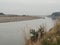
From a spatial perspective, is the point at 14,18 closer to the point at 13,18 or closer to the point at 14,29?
the point at 13,18

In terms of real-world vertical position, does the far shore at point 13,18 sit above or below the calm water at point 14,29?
above

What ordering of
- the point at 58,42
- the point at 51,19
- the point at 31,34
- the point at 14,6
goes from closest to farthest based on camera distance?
the point at 58,42 < the point at 31,34 < the point at 51,19 < the point at 14,6

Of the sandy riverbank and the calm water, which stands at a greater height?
the sandy riverbank

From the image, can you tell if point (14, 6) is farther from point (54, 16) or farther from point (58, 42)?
point (58, 42)

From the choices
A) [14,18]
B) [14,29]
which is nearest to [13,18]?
[14,18]

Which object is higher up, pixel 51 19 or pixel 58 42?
pixel 51 19

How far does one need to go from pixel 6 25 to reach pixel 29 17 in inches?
19.3

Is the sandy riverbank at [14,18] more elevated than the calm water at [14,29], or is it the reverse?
the sandy riverbank at [14,18]

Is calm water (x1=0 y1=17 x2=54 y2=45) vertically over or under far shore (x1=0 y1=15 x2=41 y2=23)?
under

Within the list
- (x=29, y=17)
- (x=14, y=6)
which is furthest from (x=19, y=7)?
(x=29, y=17)

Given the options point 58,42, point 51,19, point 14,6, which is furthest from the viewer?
point 14,6

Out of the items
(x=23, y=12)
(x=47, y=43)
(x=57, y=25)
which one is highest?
(x=23, y=12)

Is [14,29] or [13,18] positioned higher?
[13,18]

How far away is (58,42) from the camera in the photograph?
8.68 ft
